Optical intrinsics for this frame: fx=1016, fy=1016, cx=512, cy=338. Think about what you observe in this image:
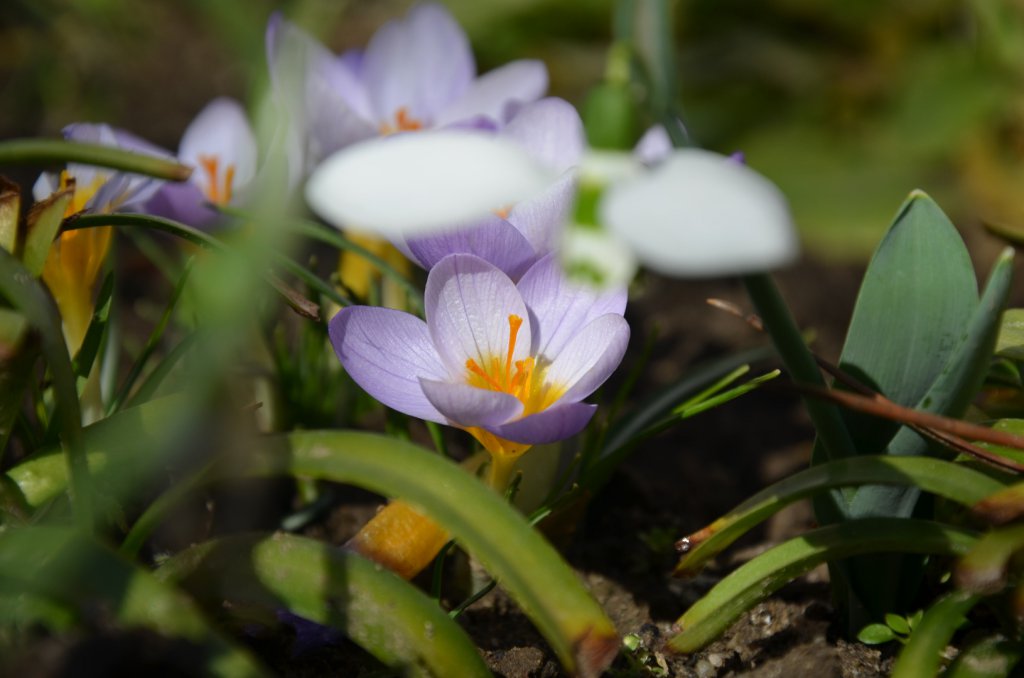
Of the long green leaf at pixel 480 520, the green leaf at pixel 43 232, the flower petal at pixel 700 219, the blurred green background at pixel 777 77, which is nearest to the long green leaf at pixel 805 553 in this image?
the long green leaf at pixel 480 520

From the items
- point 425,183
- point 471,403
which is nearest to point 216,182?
point 471,403

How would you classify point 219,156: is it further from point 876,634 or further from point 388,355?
point 876,634

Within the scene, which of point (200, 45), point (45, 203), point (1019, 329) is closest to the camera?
point (45, 203)

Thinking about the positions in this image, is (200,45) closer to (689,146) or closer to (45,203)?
(45,203)

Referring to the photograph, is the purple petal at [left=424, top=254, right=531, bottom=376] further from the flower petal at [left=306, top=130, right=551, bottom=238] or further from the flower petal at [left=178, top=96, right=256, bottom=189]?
the flower petal at [left=178, top=96, right=256, bottom=189]

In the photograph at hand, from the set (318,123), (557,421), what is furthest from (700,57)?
(557,421)
